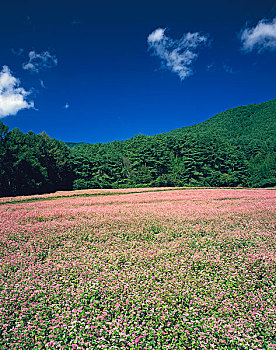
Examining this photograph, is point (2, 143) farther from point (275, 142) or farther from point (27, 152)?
point (275, 142)

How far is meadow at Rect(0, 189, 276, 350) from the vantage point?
13.0ft

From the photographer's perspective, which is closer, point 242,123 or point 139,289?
point 139,289

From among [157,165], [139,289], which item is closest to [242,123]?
[157,165]

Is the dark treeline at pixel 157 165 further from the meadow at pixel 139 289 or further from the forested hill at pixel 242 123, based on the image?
the meadow at pixel 139 289

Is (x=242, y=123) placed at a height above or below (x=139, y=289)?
above

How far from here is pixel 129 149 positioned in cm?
7731

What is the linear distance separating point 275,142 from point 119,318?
89.4 metres

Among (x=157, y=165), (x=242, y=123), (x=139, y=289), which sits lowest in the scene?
(x=139, y=289)

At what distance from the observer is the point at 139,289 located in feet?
18.2

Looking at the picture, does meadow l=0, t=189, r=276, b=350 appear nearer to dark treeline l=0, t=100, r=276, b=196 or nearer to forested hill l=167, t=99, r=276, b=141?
dark treeline l=0, t=100, r=276, b=196

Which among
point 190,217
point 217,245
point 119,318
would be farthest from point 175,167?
point 119,318

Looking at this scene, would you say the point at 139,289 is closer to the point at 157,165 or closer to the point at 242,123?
the point at 157,165

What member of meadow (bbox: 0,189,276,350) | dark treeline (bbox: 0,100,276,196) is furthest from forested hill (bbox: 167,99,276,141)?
meadow (bbox: 0,189,276,350)

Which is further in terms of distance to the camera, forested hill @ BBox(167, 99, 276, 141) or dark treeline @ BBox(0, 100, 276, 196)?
forested hill @ BBox(167, 99, 276, 141)
